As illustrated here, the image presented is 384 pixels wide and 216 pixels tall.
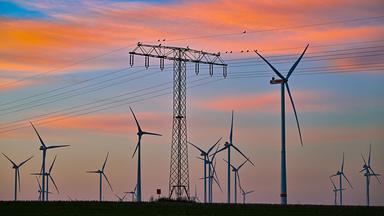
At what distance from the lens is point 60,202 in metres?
111

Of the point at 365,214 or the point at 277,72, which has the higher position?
the point at 277,72

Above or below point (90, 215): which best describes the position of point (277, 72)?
above

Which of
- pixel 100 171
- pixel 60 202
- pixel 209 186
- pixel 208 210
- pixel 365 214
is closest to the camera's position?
pixel 365 214

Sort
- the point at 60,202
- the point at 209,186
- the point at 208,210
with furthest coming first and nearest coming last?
the point at 209,186 < the point at 60,202 < the point at 208,210

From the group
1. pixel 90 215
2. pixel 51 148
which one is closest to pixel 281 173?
pixel 90 215

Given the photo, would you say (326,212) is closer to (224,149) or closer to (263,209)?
(263,209)

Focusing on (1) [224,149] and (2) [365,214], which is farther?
(1) [224,149]

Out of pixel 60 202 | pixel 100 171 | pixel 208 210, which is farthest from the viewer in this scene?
pixel 100 171

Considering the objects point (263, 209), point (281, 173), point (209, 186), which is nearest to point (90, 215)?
point (263, 209)

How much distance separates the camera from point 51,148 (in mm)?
180875

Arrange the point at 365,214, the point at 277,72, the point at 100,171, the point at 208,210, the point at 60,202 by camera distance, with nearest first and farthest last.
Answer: the point at 365,214 < the point at 208,210 < the point at 60,202 < the point at 277,72 < the point at 100,171

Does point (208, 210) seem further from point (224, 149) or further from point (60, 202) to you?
point (224, 149)

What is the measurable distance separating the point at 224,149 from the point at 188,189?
4522 cm

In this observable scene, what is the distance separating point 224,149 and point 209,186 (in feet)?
22.7
